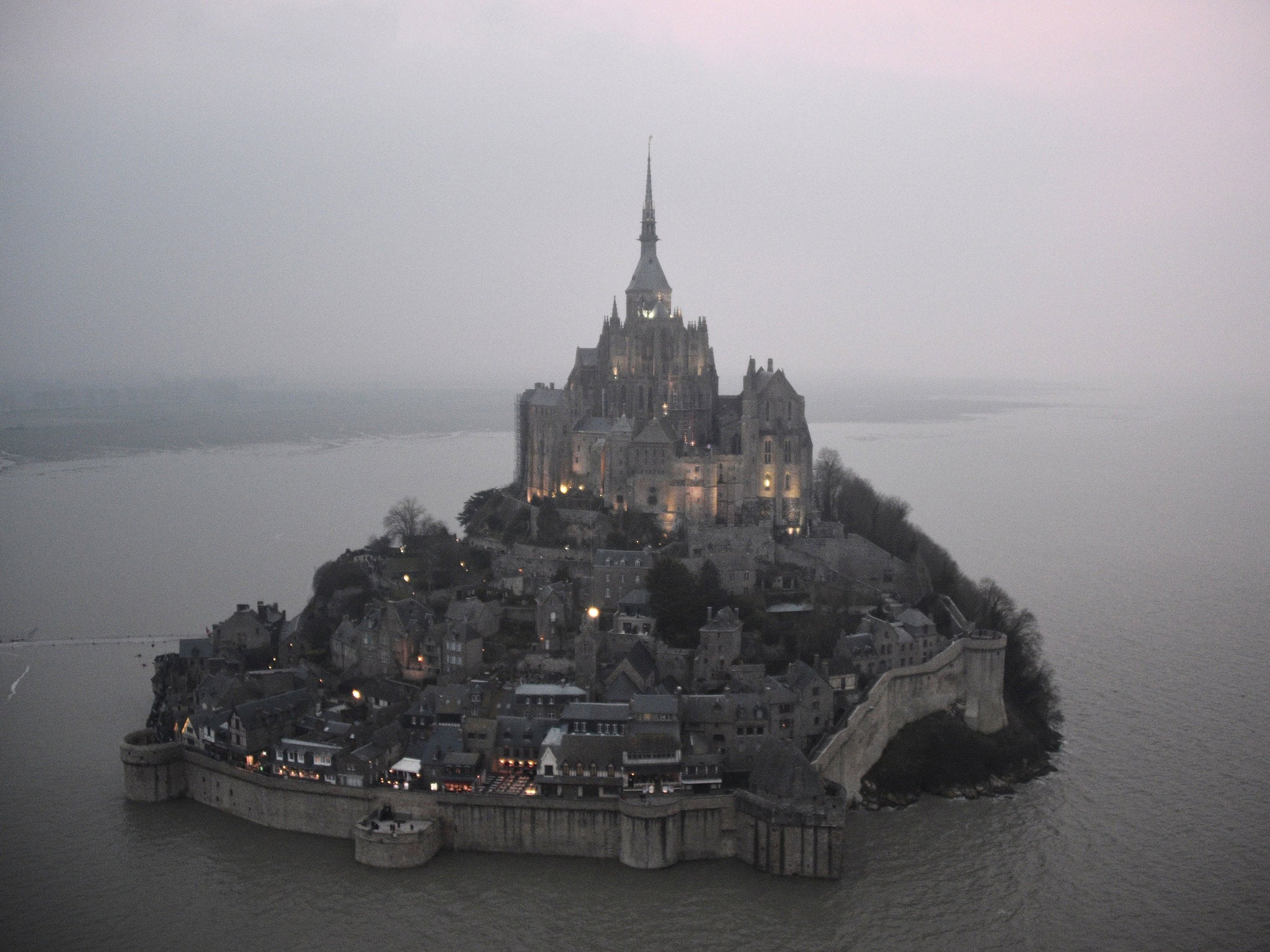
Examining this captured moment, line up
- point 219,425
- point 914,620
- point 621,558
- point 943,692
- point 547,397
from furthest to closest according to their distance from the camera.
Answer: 1. point 219,425
2. point 547,397
3. point 621,558
4. point 914,620
5. point 943,692

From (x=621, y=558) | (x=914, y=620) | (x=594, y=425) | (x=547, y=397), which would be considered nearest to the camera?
(x=914, y=620)

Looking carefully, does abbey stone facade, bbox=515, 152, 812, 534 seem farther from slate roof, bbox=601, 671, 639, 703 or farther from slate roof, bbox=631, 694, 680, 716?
slate roof, bbox=631, 694, 680, 716

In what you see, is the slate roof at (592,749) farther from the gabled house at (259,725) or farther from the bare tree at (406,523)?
the bare tree at (406,523)

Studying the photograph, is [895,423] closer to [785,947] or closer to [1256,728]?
[1256,728]

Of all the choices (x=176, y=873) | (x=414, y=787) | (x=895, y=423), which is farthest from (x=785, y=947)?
(x=895, y=423)

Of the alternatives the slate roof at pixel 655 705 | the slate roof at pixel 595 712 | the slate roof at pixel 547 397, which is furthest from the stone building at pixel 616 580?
the slate roof at pixel 547 397

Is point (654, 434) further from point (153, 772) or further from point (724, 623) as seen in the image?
point (153, 772)

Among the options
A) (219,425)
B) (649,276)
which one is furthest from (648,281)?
(219,425)
